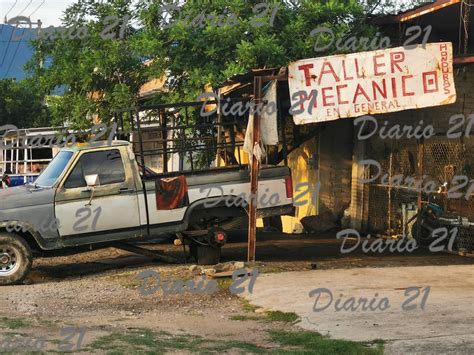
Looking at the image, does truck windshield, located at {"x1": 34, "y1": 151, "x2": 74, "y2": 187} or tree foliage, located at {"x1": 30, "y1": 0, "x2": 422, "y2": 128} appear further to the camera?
tree foliage, located at {"x1": 30, "y1": 0, "x2": 422, "y2": 128}

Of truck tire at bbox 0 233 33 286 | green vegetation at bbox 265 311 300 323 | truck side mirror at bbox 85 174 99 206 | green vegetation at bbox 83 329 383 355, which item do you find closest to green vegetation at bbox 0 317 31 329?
green vegetation at bbox 83 329 383 355

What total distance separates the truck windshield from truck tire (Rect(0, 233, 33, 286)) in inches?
37.0

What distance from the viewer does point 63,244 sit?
436 inches

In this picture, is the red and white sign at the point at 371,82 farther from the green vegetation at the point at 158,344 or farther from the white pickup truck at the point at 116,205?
the green vegetation at the point at 158,344

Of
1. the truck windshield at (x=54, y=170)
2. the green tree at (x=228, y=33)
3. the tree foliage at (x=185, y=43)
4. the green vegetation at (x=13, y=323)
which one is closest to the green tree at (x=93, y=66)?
the tree foliage at (x=185, y=43)

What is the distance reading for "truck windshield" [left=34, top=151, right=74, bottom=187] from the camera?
11172mm

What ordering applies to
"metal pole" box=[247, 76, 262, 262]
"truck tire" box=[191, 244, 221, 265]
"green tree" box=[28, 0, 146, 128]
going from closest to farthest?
1. "metal pole" box=[247, 76, 262, 262]
2. "truck tire" box=[191, 244, 221, 265]
3. "green tree" box=[28, 0, 146, 128]

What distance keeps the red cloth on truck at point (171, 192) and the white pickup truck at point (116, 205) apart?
15mm

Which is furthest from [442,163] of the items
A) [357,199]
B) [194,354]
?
[194,354]

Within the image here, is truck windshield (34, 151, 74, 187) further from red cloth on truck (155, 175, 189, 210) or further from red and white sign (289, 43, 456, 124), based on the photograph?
red and white sign (289, 43, 456, 124)

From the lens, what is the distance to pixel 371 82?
36.9ft

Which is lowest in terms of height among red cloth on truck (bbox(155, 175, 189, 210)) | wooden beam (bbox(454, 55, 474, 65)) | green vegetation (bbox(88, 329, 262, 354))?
green vegetation (bbox(88, 329, 262, 354))

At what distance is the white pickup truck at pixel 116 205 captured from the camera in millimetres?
10867

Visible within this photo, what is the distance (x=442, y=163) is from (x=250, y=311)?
22.3ft
